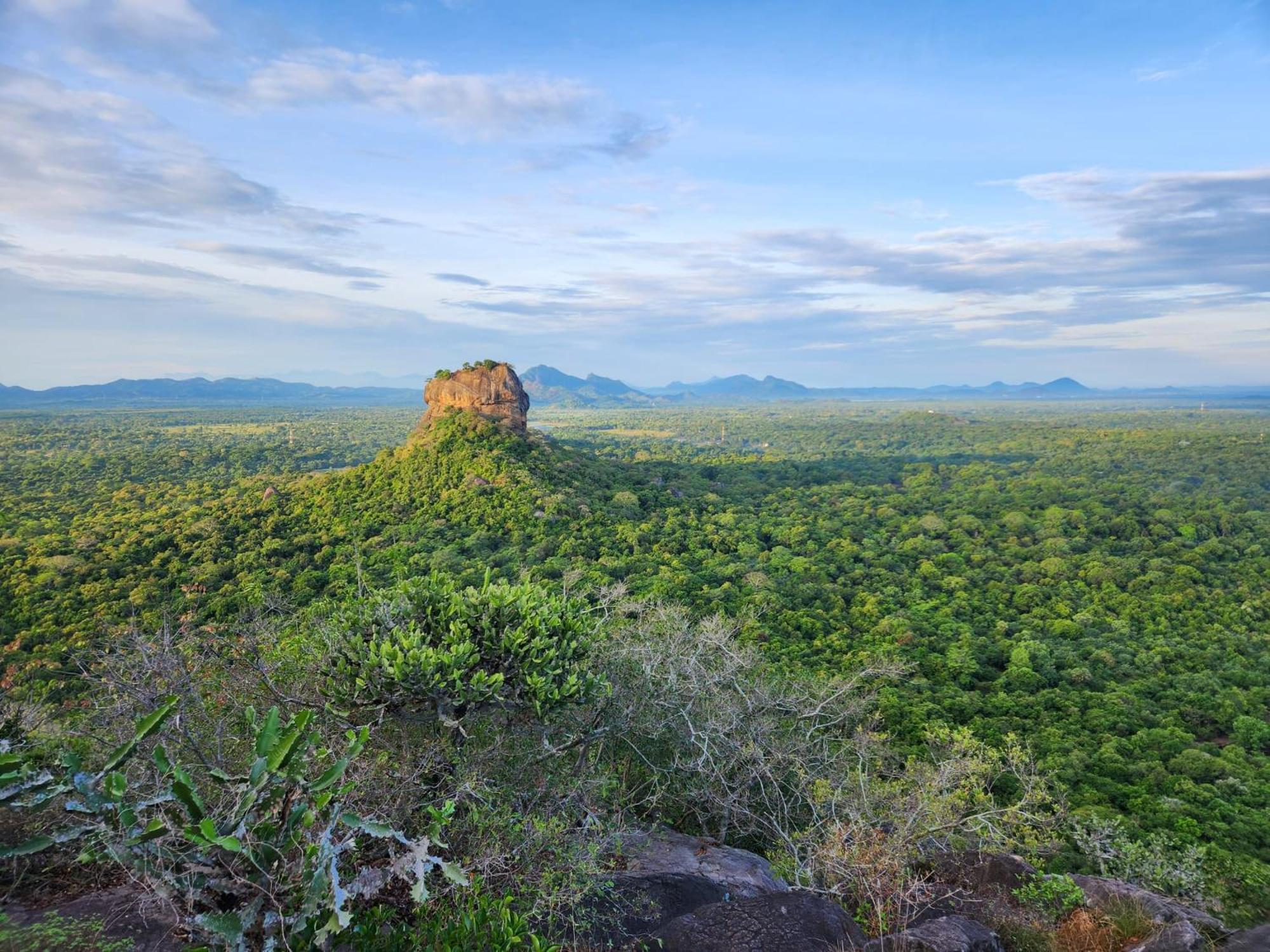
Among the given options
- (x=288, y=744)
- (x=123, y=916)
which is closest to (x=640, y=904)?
(x=288, y=744)

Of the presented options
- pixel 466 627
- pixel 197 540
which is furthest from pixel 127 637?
pixel 197 540

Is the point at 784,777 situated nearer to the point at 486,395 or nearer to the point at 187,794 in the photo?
the point at 187,794

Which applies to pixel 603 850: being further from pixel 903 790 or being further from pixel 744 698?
pixel 903 790

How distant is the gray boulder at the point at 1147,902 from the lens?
7.70m

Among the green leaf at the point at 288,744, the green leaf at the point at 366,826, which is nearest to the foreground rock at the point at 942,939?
the green leaf at the point at 366,826

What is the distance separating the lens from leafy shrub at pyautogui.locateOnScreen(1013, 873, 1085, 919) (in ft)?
26.1

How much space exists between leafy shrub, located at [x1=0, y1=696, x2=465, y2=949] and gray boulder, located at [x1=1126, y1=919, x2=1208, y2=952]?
690cm

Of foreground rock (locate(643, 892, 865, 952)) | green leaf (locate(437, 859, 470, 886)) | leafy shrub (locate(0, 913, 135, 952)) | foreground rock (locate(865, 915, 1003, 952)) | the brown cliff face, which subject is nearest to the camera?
leafy shrub (locate(0, 913, 135, 952))

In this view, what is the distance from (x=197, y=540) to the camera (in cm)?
3067

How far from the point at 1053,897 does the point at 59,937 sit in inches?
405

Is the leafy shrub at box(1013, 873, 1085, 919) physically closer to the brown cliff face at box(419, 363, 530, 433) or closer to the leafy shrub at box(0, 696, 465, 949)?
the leafy shrub at box(0, 696, 465, 949)

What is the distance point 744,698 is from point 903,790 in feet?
11.1

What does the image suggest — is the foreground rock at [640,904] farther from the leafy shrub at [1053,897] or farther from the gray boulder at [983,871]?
the leafy shrub at [1053,897]

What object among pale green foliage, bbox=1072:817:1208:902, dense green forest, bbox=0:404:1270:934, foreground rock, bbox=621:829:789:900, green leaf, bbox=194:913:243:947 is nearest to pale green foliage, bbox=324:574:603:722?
dense green forest, bbox=0:404:1270:934
